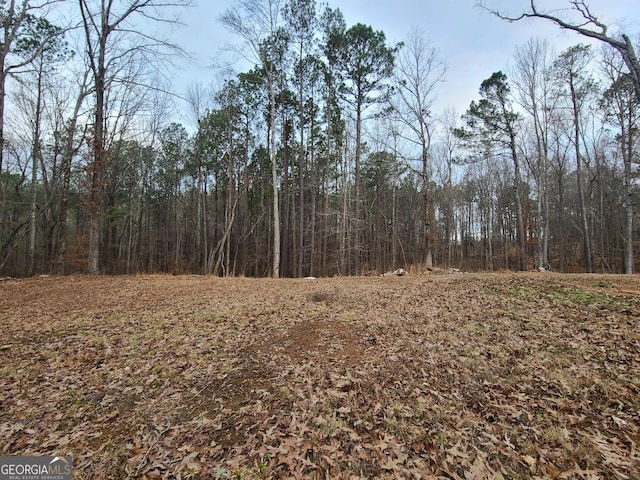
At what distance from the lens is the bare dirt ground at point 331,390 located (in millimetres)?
2420

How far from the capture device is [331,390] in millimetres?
3367

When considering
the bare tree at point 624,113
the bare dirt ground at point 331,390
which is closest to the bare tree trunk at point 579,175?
the bare tree at point 624,113

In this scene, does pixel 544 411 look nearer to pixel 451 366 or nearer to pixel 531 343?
pixel 451 366

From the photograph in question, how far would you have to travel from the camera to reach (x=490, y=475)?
2.24 meters

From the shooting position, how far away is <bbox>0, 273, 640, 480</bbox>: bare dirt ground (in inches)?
95.3

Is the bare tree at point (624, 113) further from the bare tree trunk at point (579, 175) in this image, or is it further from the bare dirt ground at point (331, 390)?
the bare dirt ground at point (331, 390)

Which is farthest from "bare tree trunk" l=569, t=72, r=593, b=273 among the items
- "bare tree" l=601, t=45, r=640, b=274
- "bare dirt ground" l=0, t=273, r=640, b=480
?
"bare dirt ground" l=0, t=273, r=640, b=480

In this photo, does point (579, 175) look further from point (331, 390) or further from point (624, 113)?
point (331, 390)

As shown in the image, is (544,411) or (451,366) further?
(451,366)

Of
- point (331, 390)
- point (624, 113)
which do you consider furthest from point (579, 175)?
point (331, 390)

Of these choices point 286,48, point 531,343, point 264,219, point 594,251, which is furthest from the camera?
point 264,219

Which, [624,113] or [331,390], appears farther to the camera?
[624,113]

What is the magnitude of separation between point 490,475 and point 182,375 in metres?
3.49

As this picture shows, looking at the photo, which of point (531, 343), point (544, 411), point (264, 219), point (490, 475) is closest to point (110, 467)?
point (490, 475)
